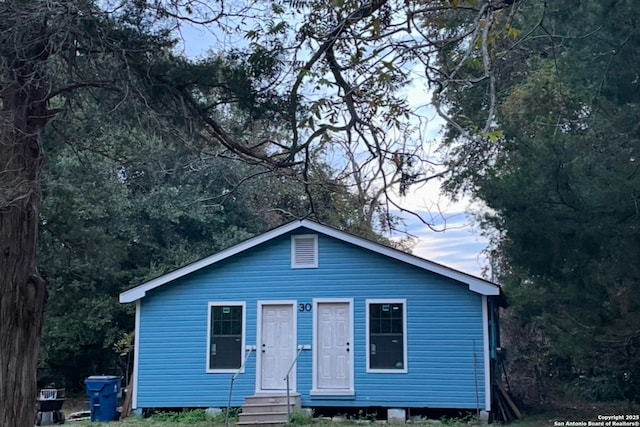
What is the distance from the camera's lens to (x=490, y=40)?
17.5 ft

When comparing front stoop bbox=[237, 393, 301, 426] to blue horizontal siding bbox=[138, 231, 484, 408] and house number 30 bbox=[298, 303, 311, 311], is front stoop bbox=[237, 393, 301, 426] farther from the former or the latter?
house number 30 bbox=[298, 303, 311, 311]

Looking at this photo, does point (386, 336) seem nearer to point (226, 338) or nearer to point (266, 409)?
point (266, 409)

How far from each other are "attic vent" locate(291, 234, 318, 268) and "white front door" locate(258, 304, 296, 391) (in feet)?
2.77

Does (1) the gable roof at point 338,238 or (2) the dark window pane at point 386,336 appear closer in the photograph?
(1) the gable roof at point 338,238

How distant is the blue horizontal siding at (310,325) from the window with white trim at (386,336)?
0.11 m

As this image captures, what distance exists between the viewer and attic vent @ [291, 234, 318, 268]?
13242 millimetres

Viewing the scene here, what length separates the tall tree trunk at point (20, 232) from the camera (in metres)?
6.39

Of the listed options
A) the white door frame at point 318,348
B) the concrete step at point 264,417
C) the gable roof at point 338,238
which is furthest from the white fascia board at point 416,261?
the concrete step at point 264,417

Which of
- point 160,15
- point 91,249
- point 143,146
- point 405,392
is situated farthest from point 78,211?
point 160,15

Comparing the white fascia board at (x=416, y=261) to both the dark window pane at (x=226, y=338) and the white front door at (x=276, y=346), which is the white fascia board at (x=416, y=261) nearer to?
the white front door at (x=276, y=346)

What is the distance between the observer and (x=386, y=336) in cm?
1277

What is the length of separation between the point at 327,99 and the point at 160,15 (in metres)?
2.19

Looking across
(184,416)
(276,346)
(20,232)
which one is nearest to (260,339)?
(276,346)

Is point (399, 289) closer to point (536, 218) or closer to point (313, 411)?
point (313, 411)
